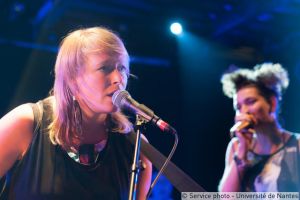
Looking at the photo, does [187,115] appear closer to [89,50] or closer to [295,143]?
[295,143]

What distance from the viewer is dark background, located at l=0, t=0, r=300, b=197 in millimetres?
4867

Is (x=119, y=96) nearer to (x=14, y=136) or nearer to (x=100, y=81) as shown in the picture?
(x=100, y=81)

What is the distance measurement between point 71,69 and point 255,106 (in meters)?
2.01

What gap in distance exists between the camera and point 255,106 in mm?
3529

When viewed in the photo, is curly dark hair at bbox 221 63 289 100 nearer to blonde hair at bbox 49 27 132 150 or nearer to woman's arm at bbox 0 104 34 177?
blonde hair at bbox 49 27 132 150

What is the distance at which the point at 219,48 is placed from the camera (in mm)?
5934

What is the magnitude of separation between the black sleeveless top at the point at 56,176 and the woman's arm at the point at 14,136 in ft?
0.12

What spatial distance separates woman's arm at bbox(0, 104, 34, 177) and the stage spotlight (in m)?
3.66

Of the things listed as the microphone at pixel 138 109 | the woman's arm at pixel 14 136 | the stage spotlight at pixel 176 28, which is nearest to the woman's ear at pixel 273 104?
the stage spotlight at pixel 176 28

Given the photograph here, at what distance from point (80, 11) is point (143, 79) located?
1.27 metres

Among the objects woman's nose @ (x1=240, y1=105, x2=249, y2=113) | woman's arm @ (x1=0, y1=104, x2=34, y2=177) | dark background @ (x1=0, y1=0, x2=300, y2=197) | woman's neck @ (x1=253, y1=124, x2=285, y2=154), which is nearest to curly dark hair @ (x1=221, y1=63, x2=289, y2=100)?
woman's nose @ (x1=240, y1=105, x2=249, y2=113)

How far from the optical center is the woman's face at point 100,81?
1.83 m

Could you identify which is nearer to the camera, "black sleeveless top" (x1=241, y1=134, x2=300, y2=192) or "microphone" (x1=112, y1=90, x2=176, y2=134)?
"microphone" (x1=112, y1=90, x2=176, y2=134)

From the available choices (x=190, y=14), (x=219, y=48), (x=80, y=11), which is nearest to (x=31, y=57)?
(x=80, y=11)
